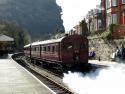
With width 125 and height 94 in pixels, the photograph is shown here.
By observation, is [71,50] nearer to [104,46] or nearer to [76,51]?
[76,51]

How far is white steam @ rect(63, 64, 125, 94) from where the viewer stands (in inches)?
808

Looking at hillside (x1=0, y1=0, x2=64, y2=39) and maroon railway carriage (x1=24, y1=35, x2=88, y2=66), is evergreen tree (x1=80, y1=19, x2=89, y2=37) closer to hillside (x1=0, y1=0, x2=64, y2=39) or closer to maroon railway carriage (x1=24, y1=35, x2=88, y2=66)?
maroon railway carriage (x1=24, y1=35, x2=88, y2=66)

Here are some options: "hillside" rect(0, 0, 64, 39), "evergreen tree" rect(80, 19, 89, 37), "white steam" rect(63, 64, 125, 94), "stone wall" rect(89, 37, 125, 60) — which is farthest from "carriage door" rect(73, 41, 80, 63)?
"hillside" rect(0, 0, 64, 39)

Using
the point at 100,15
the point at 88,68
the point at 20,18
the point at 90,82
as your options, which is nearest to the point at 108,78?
the point at 90,82

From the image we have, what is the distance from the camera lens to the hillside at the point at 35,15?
6777 inches

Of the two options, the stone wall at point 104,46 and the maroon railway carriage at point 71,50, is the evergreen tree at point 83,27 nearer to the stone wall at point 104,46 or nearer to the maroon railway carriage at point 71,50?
the stone wall at point 104,46

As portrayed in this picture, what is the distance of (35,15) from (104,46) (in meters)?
141

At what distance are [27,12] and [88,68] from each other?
159m

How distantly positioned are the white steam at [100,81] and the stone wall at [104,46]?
27.3 feet

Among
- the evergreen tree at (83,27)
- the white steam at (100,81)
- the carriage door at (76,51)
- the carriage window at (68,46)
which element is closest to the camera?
the white steam at (100,81)

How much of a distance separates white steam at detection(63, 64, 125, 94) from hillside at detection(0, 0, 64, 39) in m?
134

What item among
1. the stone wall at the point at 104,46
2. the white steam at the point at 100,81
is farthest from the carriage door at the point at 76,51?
the stone wall at the point at 104,46

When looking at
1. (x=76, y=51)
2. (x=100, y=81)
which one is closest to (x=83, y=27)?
(x=76, y=51)

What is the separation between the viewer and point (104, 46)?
4347cm
